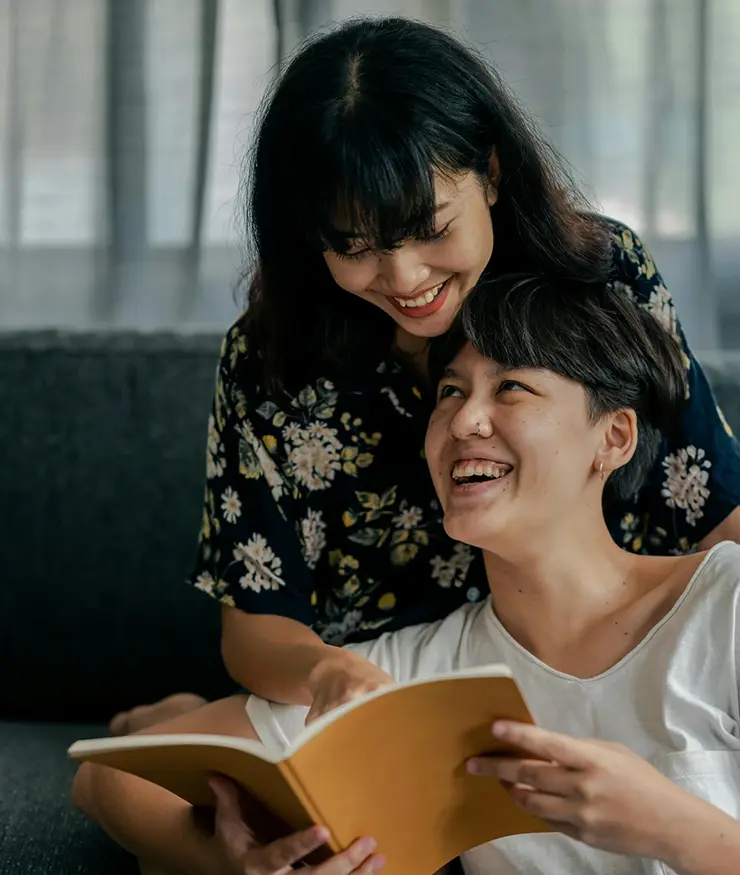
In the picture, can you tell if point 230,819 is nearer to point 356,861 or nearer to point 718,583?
point 356,861

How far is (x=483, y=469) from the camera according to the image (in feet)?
4.32

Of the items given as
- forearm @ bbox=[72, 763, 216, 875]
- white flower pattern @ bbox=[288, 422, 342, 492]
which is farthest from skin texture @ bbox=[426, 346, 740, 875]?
forearm @ bbox=[72, 763, 216, 875]

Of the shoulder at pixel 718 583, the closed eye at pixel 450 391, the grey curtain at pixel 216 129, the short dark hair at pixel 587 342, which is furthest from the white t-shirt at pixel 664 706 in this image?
the grey curtain at pixel 216 129

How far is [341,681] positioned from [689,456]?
0.60m

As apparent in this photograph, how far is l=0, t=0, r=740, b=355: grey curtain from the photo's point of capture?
227 centimetres

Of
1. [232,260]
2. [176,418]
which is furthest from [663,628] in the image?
[232,260]

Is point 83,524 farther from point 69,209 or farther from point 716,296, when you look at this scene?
point 716,296

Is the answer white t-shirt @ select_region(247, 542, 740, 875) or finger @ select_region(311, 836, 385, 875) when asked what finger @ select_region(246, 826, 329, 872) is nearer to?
finger @ select_region(311, 836, 385, 875)

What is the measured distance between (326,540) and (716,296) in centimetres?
111

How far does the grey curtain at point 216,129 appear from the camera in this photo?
7.45 feet

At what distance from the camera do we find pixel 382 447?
157cm

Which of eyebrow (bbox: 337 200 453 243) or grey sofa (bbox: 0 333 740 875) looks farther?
grey sofa (bbox: 0 333 740 875)

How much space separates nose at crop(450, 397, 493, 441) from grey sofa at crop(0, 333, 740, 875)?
0.78m

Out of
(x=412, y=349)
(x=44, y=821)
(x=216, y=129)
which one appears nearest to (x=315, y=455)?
(x=412, y=349)
